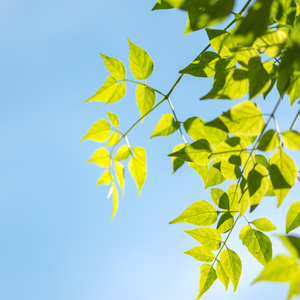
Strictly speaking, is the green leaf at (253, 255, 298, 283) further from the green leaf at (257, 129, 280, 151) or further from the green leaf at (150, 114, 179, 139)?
the green leaf at (150, 114, 179, 139)

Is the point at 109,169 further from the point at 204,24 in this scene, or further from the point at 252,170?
the point at 204,24

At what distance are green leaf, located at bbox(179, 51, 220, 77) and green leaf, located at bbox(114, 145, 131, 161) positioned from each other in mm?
306

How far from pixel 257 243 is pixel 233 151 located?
265 millimetres

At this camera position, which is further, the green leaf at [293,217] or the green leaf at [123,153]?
the green leaf at [123,153]

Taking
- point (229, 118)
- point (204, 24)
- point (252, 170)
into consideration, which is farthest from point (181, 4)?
point (252, 170)

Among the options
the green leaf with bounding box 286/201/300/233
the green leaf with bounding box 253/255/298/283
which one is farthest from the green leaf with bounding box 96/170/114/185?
the green leaf with bounding box 253/255/298/283

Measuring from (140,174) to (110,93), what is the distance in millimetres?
249

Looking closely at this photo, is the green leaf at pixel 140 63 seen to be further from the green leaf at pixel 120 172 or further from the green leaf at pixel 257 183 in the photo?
the green leaf at pixel 257 183

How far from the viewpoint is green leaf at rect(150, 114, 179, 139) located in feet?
2.79

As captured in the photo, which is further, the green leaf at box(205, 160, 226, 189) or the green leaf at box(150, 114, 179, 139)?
the green leaf at box(150, 114, 179, 139)

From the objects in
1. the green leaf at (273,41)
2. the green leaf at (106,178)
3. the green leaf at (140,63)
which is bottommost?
the green leaf at (273,41)

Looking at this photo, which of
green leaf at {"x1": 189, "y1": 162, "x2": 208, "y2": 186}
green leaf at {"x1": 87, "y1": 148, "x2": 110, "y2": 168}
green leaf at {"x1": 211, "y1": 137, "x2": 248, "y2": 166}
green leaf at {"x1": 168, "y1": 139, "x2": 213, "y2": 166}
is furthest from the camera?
green leaf at {"x1": 87, "y1": 148, "x2": 110, "y2": 168}

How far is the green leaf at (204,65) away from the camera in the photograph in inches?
26.5

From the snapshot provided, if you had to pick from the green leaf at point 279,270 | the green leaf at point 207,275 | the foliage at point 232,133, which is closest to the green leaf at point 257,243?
the foliage at point 232,133
